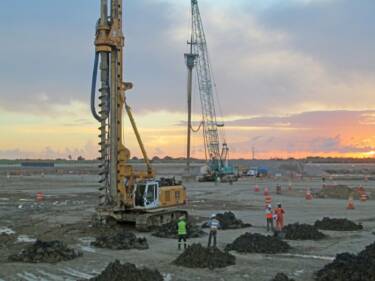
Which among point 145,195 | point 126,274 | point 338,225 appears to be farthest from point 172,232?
point 126,274

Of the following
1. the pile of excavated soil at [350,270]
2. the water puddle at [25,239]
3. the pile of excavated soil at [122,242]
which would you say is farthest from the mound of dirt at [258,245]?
the water puddle at [25,239]

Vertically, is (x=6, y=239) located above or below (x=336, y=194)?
below

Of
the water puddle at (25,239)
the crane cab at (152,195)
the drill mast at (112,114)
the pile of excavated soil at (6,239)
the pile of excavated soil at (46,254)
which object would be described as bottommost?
the water puddle at (25,239)

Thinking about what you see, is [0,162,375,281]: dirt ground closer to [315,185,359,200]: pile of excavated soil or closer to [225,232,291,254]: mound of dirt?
[225,232,291,254]: mound of dirt

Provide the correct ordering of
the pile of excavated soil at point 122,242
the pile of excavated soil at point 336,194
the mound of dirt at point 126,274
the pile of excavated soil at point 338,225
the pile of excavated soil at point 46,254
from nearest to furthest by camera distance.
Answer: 1. the mound of dirt at point 126,274
2. the pile of excavated soil at point 46,254
3. the pile of excavated soil at point 122,242
4. the pile of excavated soil at point 338,225
5. the pile of excavated soil at point 336,194

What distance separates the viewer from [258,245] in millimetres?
18516

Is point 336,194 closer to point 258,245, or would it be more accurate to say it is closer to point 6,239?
point 258,245

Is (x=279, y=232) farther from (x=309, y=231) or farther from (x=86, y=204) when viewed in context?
(x=86, y=204)

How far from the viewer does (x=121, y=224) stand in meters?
24.7

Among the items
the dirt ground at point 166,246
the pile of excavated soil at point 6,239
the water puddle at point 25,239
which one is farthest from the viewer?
the water puddle at point 25,239

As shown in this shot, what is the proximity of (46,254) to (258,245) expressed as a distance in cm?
692

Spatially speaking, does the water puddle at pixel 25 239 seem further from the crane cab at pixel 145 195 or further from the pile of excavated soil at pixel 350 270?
the pile of excavated soil at pixel 350 270

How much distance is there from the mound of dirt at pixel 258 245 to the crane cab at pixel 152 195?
20.0 feet

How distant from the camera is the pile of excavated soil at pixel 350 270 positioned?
522 inches
